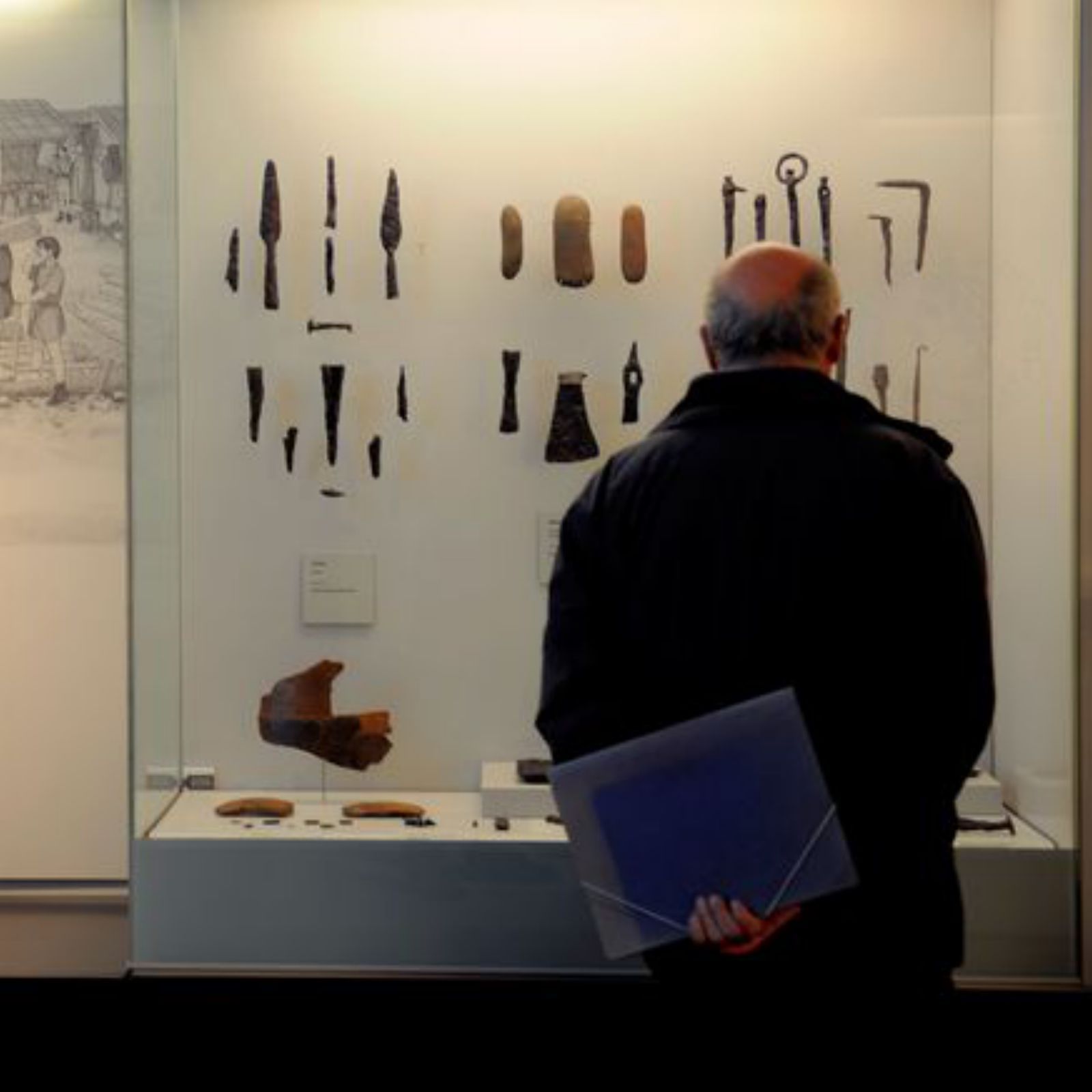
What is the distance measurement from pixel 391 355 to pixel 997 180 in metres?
1.35

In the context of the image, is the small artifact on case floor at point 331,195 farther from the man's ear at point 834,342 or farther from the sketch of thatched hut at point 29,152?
the man's ear at point 834,342

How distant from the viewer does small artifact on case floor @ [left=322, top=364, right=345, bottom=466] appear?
391cm

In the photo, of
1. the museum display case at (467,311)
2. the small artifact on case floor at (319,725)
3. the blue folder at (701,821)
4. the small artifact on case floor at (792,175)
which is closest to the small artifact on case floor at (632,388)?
the museum display case at (467,311)

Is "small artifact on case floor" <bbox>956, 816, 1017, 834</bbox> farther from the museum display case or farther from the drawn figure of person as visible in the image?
the drawn figure of person

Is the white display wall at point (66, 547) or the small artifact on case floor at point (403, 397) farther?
the white display wall at point (66, 547)

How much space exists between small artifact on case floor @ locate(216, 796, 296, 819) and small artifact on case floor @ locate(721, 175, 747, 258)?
1499 millimetres

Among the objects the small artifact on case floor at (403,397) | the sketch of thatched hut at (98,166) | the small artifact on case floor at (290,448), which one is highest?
the sketch of thatched hut at (98,166)

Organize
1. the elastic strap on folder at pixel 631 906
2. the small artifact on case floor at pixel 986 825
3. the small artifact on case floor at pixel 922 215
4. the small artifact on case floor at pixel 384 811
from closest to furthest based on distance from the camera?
the elastic strap on folder at pixel 631 906
the small artifact on case floor at pixel 986 825
the small artifact on case floor at pixel 384 811
the small artifact on case floor at pixel 922 215

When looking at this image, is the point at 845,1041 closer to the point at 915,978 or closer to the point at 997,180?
the point at 915,978

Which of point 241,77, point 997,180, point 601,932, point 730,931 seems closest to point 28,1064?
point 601,932

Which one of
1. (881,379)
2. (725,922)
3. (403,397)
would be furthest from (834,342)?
(403,397)

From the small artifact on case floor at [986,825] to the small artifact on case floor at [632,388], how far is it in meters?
1.08

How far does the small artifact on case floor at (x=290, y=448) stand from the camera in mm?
3938

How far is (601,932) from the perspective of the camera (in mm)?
2648
